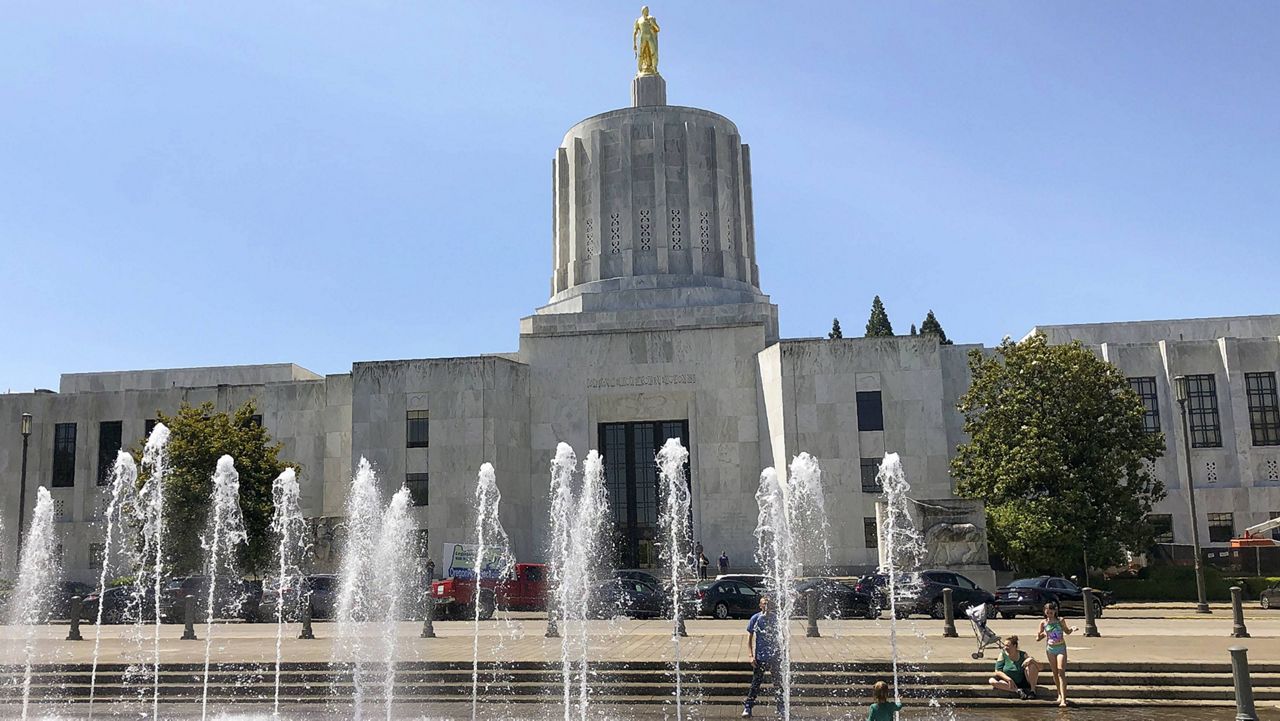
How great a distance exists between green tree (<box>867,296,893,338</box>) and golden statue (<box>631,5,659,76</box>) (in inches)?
1257

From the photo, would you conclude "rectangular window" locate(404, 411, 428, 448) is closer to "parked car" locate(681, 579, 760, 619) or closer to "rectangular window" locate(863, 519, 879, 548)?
"parked car" locate(681, 579, 760, 619)

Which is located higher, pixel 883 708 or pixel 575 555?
pixel 575 555

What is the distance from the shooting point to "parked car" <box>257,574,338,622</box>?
96.0ft

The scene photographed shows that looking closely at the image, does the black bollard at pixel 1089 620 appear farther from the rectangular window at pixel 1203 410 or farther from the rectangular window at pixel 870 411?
the rectangular window at pixel 1203 410

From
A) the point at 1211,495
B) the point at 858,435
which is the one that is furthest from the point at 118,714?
the point at 1211,495

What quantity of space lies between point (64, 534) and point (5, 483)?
4.04m

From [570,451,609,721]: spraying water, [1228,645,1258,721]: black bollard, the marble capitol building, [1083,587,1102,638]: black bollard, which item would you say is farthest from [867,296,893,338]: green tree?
[1228,645,1258,721]: black bollard

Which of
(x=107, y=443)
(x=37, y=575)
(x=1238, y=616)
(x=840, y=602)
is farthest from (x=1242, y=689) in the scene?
(x=107, y=443)

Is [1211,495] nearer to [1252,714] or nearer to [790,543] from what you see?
[790,543]

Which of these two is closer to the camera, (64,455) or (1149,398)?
(1149,398)

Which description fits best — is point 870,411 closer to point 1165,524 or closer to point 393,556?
point 1165,524

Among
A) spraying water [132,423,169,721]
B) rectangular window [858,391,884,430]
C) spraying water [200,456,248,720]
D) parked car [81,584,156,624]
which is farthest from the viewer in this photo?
rectangular window [858,391,884,430]

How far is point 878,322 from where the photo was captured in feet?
252

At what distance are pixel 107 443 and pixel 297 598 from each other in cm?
2226
